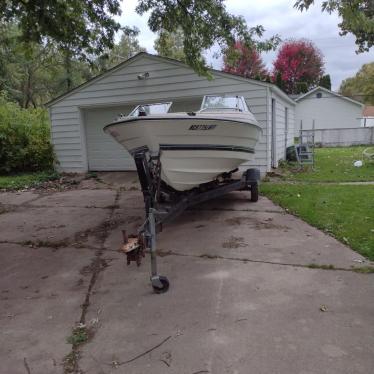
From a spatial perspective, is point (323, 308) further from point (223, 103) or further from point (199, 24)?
point (199, 24)

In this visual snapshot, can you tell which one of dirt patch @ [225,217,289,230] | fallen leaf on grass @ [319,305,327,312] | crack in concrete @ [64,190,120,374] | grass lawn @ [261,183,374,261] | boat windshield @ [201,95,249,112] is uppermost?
boat windshield @ [201,95,249,112]

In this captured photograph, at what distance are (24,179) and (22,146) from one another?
67.4 inches

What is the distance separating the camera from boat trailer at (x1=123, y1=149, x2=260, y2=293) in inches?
153

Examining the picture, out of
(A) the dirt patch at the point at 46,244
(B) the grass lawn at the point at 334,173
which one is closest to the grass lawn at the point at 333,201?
(B) the grass lawn at the point at 334,173

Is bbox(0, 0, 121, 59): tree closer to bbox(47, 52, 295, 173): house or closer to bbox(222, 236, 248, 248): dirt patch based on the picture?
bbox(47, 52, 295, 173): house

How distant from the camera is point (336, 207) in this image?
696 centimetres

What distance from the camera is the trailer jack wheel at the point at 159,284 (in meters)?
3.86

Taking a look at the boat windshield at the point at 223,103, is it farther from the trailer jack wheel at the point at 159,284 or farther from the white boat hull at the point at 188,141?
the trailer jack wheel at the point at 159,284

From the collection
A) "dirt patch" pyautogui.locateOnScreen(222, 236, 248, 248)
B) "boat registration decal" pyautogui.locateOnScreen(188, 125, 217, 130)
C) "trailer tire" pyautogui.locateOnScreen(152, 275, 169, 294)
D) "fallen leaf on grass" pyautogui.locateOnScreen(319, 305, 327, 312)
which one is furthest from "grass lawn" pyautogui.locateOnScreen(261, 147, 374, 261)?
"trailer tire" pyautogui.locateOnScreen(152, 275, 169, 294)

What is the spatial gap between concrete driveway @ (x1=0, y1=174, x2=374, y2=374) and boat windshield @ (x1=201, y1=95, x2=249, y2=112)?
225 cm

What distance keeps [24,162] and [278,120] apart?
8.55 meters

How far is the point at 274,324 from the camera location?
317 centimetres

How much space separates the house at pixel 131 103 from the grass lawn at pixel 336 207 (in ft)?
6.70

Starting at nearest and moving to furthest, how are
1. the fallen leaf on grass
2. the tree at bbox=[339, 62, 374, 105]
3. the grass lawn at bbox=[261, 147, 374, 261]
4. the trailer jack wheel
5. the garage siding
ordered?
the fallen leaf on grass
the trailer jack wheel
the grass lawn at bbox=[261, 147, 374, 261]
the garage siding
the tree at bbox=[339, 62, 374, 105]
